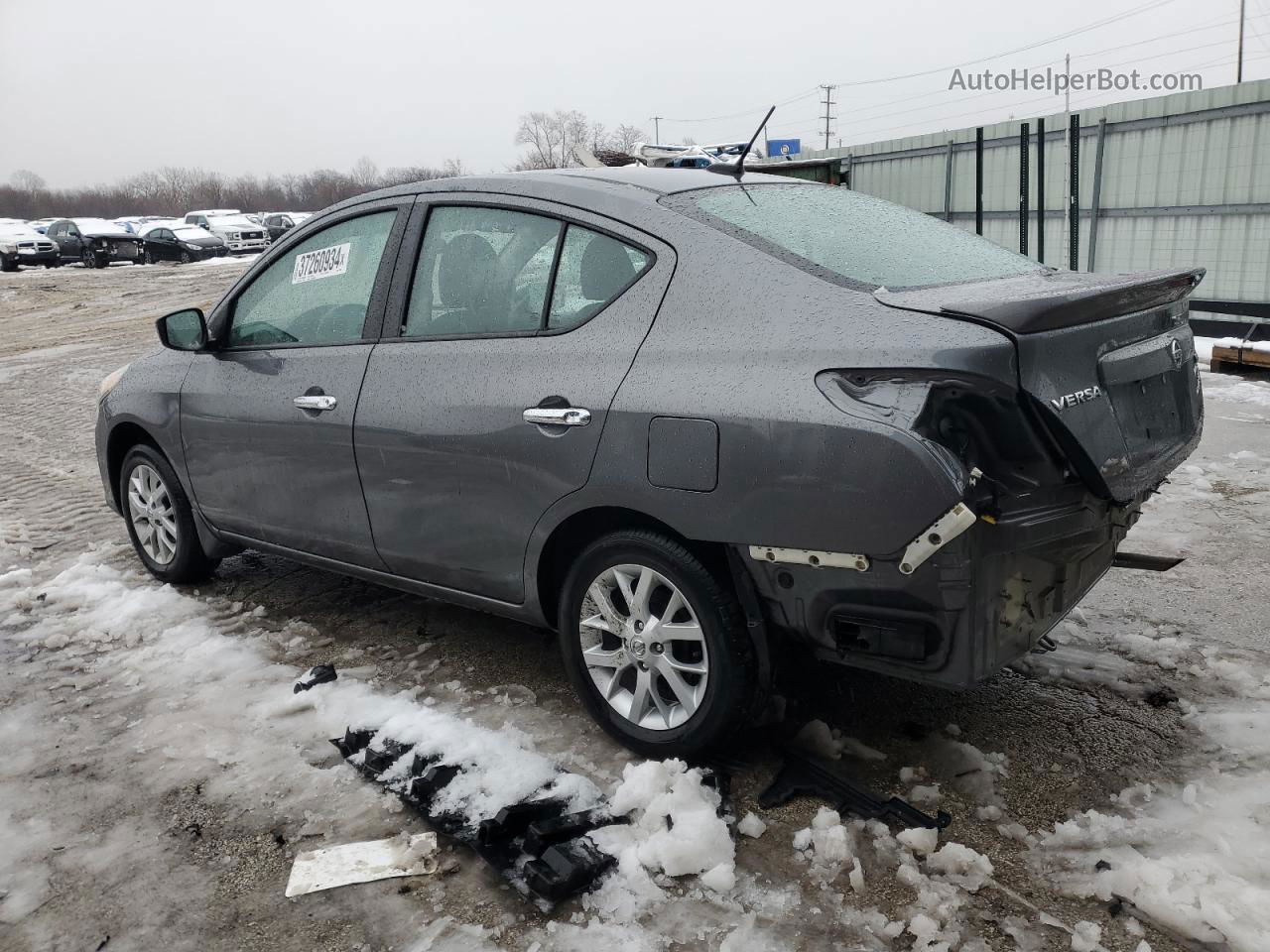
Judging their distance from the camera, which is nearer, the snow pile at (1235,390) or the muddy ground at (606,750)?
the muddy ground at (606,750)

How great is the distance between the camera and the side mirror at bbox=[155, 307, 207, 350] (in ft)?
14.8

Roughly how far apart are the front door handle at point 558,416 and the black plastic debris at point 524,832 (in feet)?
3.50

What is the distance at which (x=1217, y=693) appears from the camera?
11.5 feet

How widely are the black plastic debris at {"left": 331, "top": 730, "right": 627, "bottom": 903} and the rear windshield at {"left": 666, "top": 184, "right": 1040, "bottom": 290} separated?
1.62m

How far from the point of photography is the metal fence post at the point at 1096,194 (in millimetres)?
13655

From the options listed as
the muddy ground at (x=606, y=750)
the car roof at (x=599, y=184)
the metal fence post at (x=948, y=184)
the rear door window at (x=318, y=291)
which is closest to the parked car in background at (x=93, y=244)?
the metal fence post at (x=948, y=184)

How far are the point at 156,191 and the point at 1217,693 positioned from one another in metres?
118

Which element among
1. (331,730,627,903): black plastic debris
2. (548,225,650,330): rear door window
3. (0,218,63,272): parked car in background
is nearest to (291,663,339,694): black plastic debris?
(331,730,627,903): black plastic debris

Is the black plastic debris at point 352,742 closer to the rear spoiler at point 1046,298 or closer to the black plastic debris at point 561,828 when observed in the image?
the black plastic debris at point 561,828

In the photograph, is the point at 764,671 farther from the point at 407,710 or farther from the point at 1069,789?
the point at 407,710

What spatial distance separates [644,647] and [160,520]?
9.74ft

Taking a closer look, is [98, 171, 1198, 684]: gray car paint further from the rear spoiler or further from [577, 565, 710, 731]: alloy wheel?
[577, 565, 710, 731]: alloy wheel

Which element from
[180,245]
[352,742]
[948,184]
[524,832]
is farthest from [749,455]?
[180,245]

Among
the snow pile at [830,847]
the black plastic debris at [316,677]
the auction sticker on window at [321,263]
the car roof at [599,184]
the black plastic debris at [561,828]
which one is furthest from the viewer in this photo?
the auction sticker on window at [321,263]
